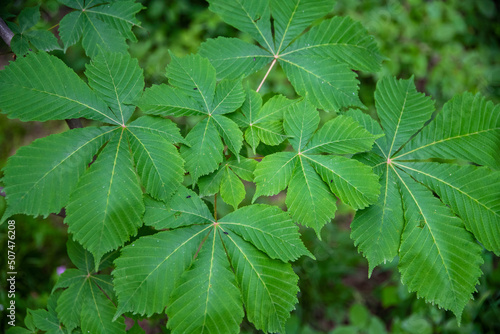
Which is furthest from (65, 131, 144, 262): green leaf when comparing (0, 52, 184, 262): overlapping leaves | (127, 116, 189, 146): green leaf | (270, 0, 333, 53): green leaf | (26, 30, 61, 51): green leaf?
(270, 0, 333, 53): green leaf

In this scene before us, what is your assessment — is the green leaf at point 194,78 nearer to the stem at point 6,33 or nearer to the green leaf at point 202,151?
the green leaf at point 202,151

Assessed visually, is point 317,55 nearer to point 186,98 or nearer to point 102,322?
point 186,98

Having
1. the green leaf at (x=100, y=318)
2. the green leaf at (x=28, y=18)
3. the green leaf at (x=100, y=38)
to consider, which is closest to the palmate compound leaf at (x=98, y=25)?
the green leaf at (x=100, y=38)

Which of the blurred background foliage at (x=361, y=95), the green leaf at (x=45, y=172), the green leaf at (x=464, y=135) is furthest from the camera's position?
the blurred background foliage at (x=361, y=95)

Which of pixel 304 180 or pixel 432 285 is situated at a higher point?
pixel 304 180

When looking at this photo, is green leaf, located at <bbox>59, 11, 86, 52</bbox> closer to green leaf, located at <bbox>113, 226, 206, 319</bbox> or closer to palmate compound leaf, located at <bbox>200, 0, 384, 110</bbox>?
palmate compound leaf, located at <bbox>200, 0, 384, 110</bbox>

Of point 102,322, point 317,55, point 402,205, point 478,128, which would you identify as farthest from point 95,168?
point 478,128
